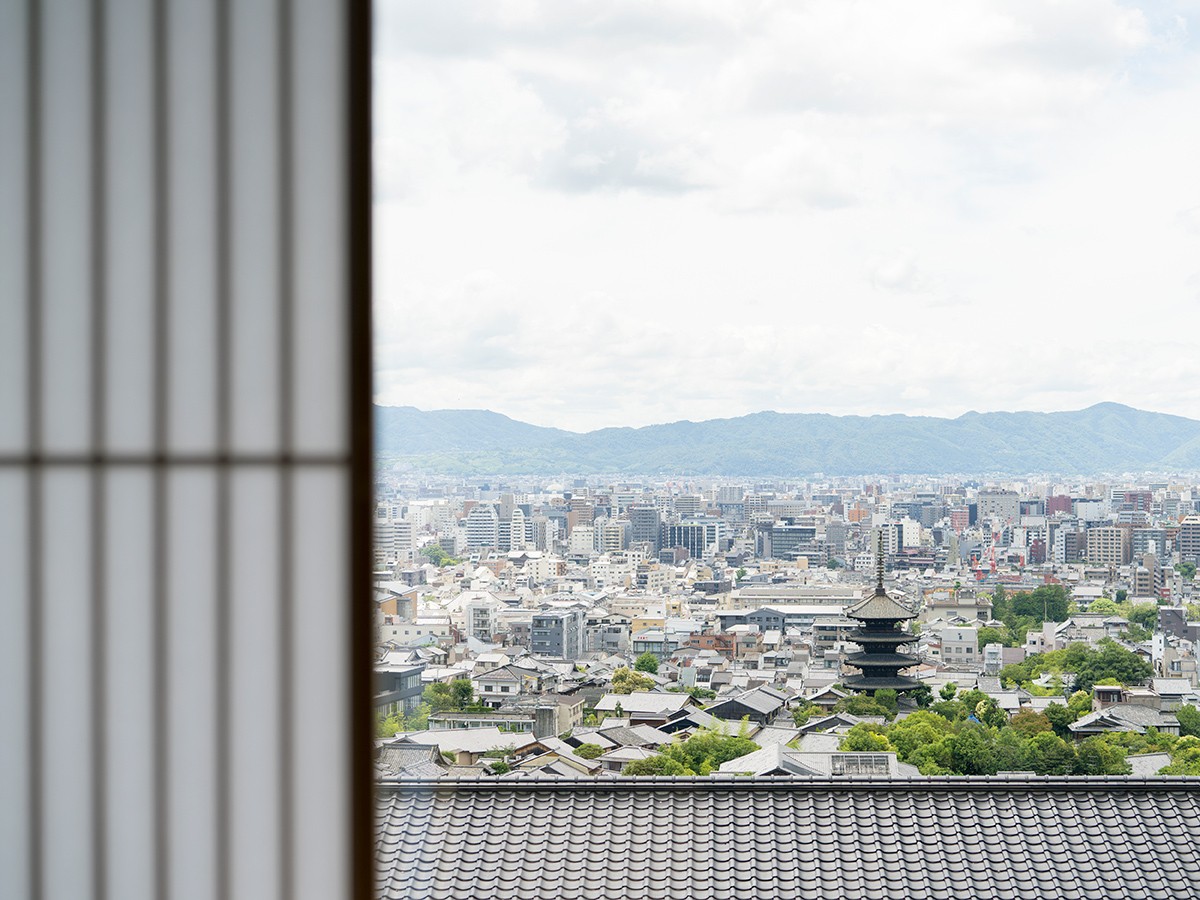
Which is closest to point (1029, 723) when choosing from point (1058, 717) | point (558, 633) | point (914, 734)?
point (1058, 717)

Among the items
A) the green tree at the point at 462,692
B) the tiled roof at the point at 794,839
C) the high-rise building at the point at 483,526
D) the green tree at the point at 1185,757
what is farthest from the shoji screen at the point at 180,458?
the green tree at the point at 1185,757

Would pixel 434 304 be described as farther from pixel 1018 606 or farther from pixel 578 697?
pixel 1018 606

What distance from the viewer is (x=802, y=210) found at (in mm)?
8531

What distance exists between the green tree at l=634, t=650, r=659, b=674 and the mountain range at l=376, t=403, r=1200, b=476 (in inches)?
54.9

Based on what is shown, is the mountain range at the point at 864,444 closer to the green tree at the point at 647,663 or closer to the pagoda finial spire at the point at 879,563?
the pagoda finial spire at the point at 879,563

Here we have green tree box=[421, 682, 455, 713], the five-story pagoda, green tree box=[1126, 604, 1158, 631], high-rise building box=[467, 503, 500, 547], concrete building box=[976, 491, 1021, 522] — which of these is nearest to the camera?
green tree box=[421, 682, 455, 713]

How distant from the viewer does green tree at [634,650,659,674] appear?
6293mm

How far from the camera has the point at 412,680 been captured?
509 centimetres

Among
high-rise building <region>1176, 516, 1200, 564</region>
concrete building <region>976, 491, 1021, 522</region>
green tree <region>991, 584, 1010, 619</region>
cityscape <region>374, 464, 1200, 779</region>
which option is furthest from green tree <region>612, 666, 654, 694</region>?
high-rise building <region>1176, 516, 1200, 564</region>

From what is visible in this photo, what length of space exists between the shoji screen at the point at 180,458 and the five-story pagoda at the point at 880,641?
6148 mm

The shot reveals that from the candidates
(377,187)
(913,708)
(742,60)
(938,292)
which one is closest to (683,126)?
(742,60)

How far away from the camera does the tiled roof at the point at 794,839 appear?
3812mm

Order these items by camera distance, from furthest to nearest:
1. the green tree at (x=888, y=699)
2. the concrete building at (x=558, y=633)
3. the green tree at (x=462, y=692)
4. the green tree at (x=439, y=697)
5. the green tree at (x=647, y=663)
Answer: the green tree at (x=888, y=699)
the green tree at (x=647, y=663)
the concrete building at (x=558, y=633)
the green tree at (x=462, y=692)
the green tree at (x=439, y=697)

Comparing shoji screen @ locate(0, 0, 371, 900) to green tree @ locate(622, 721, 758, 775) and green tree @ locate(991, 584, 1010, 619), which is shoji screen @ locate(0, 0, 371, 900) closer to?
green tree @ locate(622, 721, 758, 775)
